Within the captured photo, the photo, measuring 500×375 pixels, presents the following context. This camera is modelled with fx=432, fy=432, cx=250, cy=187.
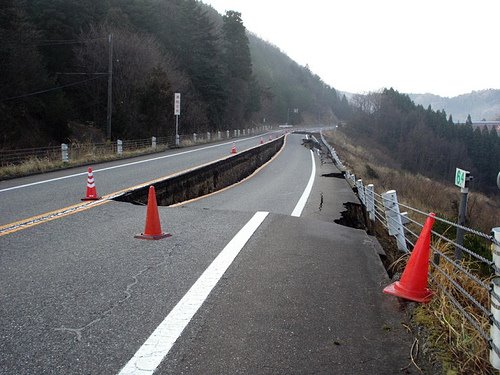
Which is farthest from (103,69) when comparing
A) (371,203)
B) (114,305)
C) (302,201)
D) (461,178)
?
(461,178)

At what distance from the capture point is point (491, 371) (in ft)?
9.61

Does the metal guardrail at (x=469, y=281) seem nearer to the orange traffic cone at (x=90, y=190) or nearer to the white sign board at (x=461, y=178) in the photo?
the white sign board at (x=461, y=178)

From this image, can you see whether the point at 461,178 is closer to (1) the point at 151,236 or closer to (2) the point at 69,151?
(1) the point at 151,236

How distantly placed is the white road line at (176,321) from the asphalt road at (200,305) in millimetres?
18

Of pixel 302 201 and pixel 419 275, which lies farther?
pixel 302 201

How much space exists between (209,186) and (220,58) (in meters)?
55.8

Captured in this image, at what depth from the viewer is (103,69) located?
132 ft

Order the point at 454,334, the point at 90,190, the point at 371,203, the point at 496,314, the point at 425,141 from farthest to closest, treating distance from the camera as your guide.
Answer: the point at 425,141 → the point at 371,203 → the point at 90,190 → the point at 454,334 → the point at 496,314

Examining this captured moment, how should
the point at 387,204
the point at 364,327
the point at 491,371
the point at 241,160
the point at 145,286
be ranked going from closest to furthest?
the point at 491,371, the point at 364,327, the point at 145,286, the point at 387,204, the point at 241,160

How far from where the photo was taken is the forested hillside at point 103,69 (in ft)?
99.8

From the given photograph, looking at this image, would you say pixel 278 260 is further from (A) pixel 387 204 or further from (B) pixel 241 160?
(B) pixel 241 160

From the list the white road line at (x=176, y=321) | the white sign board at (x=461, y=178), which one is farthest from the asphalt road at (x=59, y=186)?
the white sign board at (x=461, y=178)

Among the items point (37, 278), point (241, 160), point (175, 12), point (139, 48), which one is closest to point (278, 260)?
point (37, 278)

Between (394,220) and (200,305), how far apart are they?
4.31 meters
